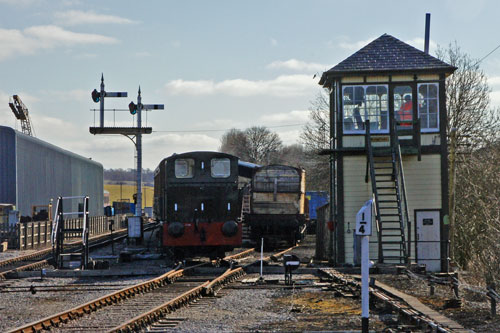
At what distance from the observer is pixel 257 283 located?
1669cm

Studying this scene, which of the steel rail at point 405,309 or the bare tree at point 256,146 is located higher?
the bare tree at point 256,146

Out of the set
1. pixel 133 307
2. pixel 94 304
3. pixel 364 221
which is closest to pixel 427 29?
pixel 133 307

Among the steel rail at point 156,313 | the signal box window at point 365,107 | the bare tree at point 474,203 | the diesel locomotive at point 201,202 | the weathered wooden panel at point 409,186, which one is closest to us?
the steel rail at point 156,313

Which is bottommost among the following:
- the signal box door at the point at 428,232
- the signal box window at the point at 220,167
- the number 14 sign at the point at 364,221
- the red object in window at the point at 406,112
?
the signal box door at the point at 428,232

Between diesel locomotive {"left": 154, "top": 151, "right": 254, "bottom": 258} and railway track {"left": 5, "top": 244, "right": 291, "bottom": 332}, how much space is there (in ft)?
10.7

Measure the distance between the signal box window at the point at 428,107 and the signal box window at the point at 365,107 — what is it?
1.01 meters

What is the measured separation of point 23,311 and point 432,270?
Answer: 40.7 ft

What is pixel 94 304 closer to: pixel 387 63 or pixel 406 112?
pixel 406 112

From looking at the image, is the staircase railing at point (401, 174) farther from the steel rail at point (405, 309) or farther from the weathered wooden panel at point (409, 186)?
the steel rail at point (405, 309)

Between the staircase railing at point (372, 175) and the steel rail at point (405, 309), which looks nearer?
the steel rail at point (405, 309)

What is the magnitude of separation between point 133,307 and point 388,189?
10.5 meters

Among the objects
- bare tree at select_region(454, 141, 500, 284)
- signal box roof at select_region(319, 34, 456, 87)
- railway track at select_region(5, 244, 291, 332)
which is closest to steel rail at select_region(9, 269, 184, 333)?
railway track at select_region(5, 244, 291, 332)

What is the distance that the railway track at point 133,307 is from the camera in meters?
10.2

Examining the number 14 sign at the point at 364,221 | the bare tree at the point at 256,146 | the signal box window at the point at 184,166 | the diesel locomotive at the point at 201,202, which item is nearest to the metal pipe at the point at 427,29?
the diesel locomotive at the point at 201,202
